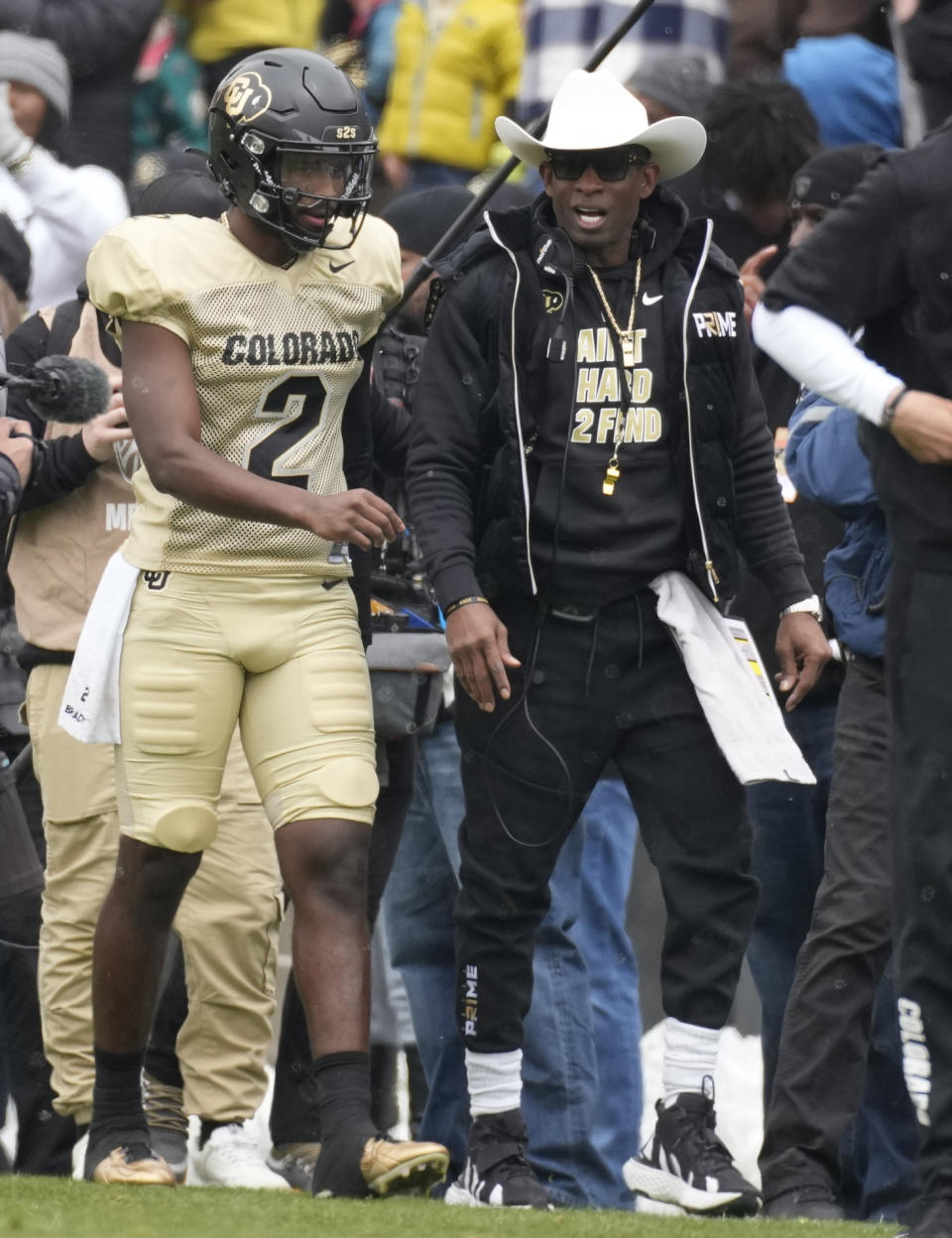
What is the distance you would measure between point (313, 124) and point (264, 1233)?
7.27ft

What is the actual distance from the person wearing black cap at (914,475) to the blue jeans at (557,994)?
1852 mm

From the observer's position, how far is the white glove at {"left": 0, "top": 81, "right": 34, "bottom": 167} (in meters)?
7.95

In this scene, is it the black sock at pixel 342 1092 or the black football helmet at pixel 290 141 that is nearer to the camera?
the black sock at pixel 342 1092

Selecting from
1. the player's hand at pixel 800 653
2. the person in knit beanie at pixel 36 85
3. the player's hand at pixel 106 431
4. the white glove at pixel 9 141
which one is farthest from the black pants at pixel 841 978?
the person in knit beanie at pixel 36 85

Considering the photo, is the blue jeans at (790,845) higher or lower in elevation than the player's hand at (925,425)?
lower

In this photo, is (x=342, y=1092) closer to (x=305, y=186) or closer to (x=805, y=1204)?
(x=805, y=1204)

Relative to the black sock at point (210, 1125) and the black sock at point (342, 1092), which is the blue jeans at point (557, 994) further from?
the black sock at point (342, 1092)

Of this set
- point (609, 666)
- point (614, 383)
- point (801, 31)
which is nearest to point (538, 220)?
point (614, 383)

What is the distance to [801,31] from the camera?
26.8 ft

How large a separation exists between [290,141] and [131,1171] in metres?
2.12

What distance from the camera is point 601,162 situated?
522 cm

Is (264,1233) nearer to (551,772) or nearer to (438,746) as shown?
(551,772)

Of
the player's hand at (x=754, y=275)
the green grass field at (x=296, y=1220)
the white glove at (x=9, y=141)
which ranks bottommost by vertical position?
the green grass field at (x=296, y=1220)

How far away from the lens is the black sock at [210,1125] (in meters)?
5.96
